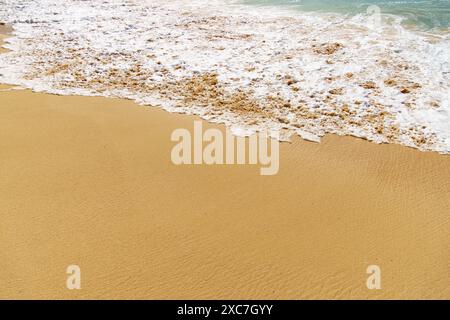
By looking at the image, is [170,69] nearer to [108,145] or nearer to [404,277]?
[108,145]

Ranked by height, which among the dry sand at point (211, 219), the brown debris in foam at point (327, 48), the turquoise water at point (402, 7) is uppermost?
the turquoise water at point (402, 7)

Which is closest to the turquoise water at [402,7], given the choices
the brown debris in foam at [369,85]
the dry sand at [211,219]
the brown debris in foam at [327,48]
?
the brown debris in foam at [327,48]

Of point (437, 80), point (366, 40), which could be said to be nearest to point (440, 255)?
point (437, 80)

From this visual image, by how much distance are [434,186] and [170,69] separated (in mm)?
6648

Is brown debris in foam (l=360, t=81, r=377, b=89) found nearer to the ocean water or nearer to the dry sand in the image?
the ocean water

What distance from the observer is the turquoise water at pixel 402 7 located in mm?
12711

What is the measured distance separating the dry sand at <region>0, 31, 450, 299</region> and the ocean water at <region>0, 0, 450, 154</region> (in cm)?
110

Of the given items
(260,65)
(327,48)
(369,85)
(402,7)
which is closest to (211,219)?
(369,85)

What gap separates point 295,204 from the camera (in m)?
5.05

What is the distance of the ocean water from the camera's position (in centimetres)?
720

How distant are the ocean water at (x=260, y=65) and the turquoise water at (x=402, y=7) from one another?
14cm

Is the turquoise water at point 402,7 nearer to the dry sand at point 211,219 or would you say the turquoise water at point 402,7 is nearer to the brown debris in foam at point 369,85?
the brown debris in foam at point 369,85

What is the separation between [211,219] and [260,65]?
19.4 feet

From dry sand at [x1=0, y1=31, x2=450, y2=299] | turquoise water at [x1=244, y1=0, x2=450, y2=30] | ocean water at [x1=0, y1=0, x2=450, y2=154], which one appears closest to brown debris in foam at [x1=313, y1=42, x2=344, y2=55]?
ocean water at [x1=0, y1=0, x2=450, y2=154]
